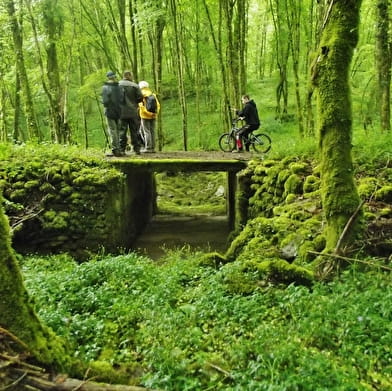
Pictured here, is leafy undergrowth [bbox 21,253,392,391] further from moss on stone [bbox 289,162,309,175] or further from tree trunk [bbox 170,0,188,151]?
tree trunk [bbox 170,0,188,151]

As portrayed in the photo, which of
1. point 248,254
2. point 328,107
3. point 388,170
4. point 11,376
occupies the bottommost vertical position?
point 248,254

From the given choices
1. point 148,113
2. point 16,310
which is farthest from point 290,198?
point 16,310

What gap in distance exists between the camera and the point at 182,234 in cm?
1291

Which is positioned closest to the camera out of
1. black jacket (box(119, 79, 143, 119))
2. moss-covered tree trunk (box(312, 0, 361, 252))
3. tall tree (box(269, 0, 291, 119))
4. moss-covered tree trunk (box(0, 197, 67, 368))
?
moss-covered tree trunk (box(0, 197, 67, 368))

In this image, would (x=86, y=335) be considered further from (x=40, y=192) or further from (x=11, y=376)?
(x=40, y=192)

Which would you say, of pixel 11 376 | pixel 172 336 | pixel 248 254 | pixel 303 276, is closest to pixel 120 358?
pixel 172 336

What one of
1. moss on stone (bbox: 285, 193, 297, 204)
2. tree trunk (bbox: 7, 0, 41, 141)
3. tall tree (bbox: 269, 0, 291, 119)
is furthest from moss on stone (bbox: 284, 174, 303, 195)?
tall tree (bbox: 269, 0, 291, 119)

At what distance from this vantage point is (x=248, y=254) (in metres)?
6.54

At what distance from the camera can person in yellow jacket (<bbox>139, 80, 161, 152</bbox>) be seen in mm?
11820

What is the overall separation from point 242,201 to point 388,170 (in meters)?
3.73

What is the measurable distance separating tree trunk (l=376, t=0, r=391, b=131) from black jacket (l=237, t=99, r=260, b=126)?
3.41 meters

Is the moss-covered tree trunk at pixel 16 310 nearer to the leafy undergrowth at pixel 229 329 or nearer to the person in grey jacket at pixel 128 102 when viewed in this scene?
the leafy undergrowth at pixel 229 329

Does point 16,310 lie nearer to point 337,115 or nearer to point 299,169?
point 337,115

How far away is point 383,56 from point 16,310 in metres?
8.72
